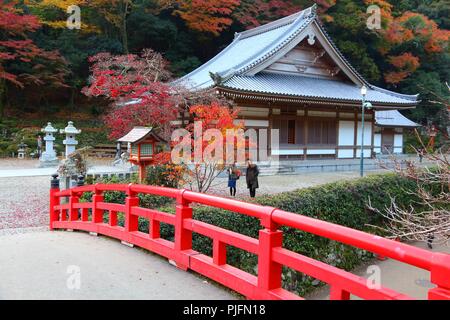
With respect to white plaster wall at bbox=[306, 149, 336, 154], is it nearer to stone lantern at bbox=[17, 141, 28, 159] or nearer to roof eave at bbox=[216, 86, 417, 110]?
roof eave at bbox=[216, 86, 417, 110]

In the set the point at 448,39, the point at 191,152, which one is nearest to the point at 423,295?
the point at 191,152

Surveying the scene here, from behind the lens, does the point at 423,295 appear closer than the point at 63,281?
No

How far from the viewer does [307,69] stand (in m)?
22.6

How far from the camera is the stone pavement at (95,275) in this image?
381 centimetres

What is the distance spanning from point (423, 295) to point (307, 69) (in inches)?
649

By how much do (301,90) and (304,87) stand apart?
82 cm

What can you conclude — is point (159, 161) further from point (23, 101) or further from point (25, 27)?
point (23, 101)

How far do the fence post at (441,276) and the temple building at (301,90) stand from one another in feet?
48.5

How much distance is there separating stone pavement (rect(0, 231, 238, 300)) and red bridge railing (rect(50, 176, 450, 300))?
0.16 m

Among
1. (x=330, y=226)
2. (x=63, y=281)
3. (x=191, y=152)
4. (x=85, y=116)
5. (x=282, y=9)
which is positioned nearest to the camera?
(x=330, y=226)

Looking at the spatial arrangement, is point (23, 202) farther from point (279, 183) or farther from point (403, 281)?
point (403, 281)

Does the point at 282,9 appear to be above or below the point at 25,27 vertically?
above

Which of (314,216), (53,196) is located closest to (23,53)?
(53,196)
